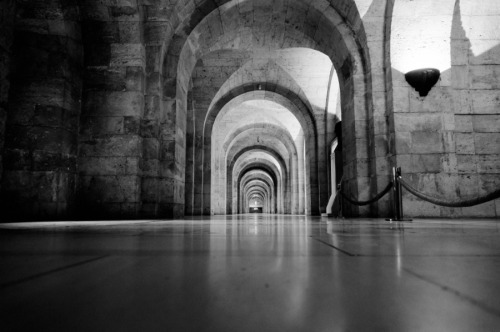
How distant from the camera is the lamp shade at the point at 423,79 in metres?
7.05

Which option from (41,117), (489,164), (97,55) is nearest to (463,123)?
(489,164)

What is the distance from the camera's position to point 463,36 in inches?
293

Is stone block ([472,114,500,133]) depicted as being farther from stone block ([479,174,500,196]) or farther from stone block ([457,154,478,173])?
stone block ([479,174,500,196])

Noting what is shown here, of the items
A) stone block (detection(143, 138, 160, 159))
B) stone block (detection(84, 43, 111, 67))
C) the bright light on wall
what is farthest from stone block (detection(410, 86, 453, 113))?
stone block (detection(84, 43, 111, 67))

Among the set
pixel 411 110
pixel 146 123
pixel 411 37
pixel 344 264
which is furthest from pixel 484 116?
pixel 344 264

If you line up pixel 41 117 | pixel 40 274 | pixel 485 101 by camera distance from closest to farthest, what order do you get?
pixel 40 274, pixel 41 117, pixel 485 101

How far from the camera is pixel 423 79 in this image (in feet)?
23.2

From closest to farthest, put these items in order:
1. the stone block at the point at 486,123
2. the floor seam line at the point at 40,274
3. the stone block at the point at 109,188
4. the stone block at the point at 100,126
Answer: the floor seam line at the point at 40,274, the stone block at the point at 109,188, the stone block at the point at 100,126, the stone block at the point at 486,123

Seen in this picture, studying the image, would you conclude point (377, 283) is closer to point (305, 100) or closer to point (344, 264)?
point (344, 264)

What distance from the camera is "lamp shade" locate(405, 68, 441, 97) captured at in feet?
23.1

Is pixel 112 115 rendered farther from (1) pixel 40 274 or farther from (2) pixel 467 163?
(2) pixel 467 163

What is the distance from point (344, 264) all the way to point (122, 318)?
74 cm

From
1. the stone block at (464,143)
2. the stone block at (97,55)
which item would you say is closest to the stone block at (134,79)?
the stone block at (97,55)

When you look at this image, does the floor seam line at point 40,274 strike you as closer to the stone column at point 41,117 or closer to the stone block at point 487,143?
the stone column at point 41,117
